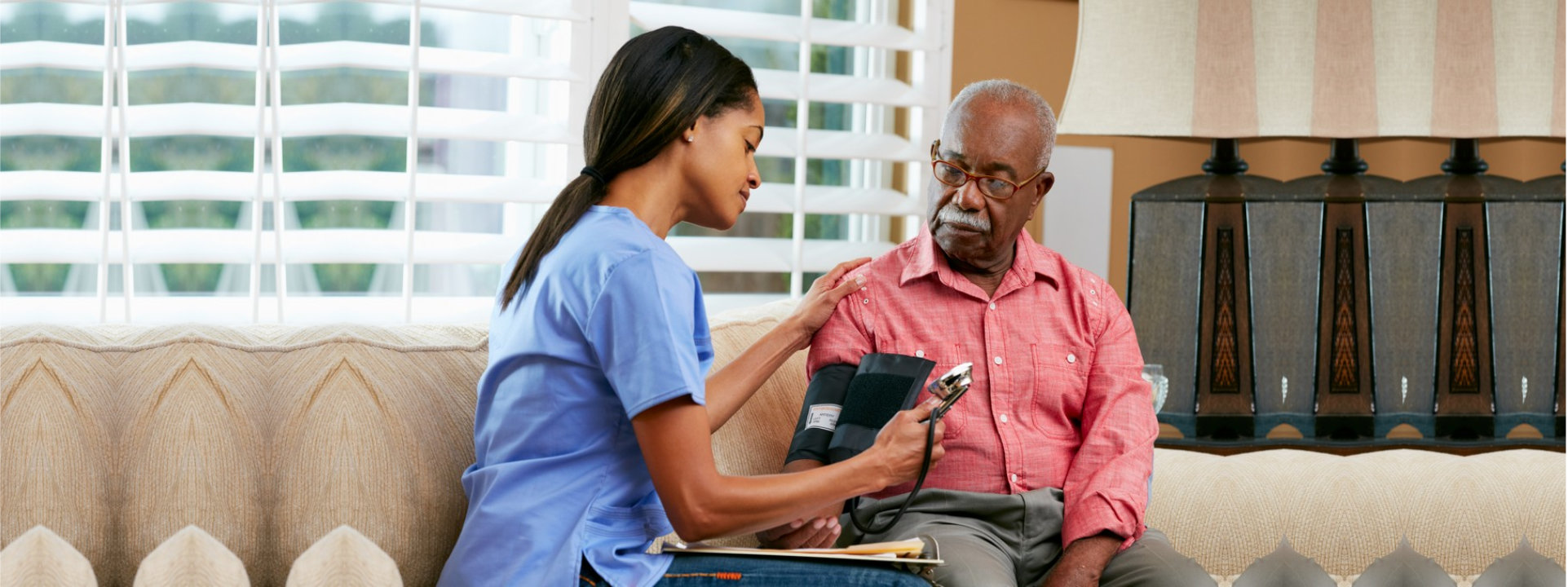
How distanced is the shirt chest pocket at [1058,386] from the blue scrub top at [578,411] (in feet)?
2.05

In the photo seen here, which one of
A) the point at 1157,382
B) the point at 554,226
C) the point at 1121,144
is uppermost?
the point at 1121,144

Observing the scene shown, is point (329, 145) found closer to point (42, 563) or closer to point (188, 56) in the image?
point (188, 56)

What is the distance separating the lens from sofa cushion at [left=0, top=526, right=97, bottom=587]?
53.9 inches

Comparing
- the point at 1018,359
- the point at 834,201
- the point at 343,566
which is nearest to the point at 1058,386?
the point at 1018,359

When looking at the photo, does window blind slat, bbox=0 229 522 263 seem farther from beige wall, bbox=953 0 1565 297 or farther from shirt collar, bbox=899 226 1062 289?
beige wall, bbox=953 0 1565 297

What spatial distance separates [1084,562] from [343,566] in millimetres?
934

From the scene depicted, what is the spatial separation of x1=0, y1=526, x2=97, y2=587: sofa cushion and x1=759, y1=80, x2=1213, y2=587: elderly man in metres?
0.86

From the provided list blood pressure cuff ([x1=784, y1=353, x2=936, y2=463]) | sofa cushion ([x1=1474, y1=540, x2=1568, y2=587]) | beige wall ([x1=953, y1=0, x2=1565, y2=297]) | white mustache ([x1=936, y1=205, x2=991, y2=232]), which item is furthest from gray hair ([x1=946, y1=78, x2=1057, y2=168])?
beige wall ([x1=953, y1=0, x2=1565, y2=297])

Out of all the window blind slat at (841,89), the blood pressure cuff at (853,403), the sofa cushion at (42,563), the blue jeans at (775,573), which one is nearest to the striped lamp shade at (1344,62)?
the window blind slat at (841,89)

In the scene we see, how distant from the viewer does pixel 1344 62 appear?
247 cm

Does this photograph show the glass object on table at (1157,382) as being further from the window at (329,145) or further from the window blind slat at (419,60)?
the window blind slat at (419,60)

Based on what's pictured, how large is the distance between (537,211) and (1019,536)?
1.41 meters

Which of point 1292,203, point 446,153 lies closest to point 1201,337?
point 1292,203

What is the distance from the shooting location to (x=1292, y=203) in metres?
2.47
